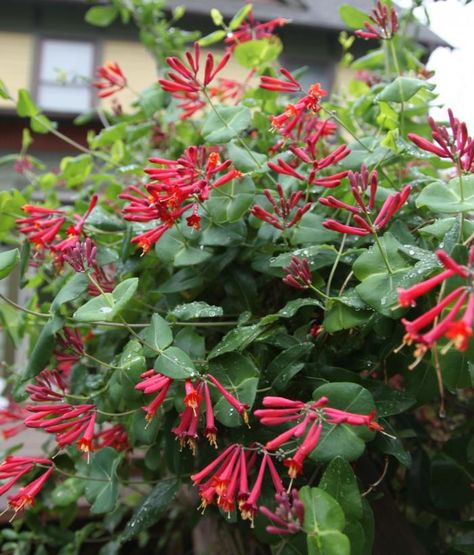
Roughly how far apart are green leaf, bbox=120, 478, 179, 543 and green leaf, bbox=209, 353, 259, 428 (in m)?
0.25

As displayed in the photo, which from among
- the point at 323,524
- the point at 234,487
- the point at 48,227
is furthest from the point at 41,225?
the point at 323,524

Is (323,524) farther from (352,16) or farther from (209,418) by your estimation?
(352,16)

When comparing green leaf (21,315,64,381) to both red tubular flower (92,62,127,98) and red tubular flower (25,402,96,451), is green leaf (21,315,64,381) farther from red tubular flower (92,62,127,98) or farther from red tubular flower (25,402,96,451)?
red tubular flower (92,62,127,98)

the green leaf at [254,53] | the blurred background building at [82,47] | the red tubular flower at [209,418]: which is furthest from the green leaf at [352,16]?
the blurred background building at [82,47]

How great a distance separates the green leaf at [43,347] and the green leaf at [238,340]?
214mm

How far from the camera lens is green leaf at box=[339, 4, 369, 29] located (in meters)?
1.15

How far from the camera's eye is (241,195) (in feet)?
2.84

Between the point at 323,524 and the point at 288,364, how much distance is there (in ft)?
0.71

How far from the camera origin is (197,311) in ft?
2.64

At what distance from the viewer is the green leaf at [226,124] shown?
0.92m

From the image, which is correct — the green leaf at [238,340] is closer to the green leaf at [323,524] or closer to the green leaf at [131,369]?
the green leaf at [131,369]

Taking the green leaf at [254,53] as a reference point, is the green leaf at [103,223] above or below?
below

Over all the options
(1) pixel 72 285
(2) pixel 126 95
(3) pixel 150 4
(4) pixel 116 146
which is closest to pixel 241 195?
(1) pixel 72 285

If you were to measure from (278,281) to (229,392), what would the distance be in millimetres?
300
